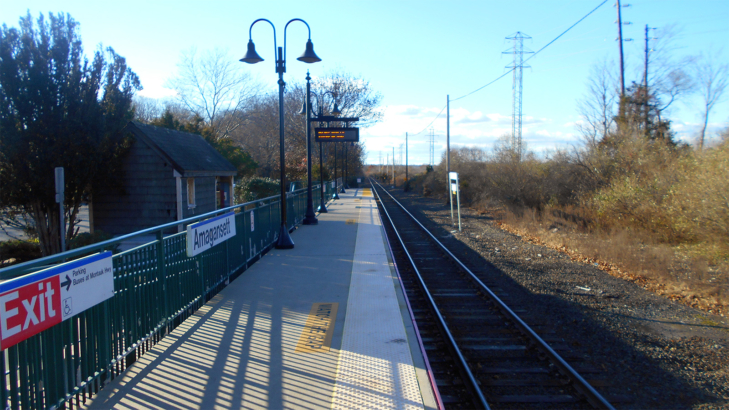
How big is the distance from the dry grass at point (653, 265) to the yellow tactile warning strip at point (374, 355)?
5.37 meters

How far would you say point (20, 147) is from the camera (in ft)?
46.2

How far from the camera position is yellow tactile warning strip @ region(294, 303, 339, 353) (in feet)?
18.3

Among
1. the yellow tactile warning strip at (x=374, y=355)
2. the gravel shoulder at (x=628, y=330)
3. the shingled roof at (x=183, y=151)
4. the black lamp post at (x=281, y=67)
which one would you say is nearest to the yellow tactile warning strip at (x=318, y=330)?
the yellow tactile warning strip at (x=374, y=355)

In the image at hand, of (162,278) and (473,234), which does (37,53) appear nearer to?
(162,278)

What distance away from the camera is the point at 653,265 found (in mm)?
10273

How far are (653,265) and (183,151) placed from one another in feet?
52.3

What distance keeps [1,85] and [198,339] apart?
13.2 m

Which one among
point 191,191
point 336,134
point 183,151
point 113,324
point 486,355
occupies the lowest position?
point 486,355

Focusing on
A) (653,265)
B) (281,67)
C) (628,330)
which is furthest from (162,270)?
(653,265)

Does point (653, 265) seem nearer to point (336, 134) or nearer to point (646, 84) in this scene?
point (336, 134)

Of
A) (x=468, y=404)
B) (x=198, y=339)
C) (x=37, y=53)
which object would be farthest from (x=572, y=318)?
(x=37, y=53)

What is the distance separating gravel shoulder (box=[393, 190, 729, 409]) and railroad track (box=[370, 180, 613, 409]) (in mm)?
487

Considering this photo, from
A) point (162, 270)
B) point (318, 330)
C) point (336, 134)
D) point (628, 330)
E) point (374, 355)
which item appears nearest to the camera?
point (374, 355)

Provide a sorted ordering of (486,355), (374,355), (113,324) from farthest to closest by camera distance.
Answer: (486,355) < (374,355) < (113,324)
